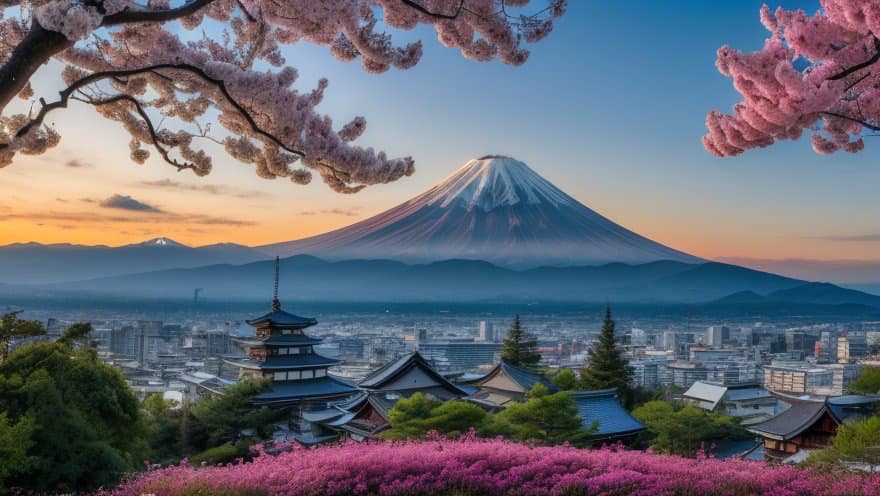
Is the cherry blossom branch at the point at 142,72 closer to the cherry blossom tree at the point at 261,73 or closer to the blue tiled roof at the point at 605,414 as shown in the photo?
the cherry blossom tree at the point at 261,73

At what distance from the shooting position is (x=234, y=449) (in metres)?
12.9

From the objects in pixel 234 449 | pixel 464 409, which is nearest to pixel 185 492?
pixel 464 409

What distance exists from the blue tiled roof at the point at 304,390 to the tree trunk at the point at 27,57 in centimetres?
1371

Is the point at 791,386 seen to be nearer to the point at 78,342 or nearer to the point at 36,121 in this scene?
the point at 78,342

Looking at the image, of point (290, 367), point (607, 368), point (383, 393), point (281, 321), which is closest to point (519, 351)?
point (607, 368)

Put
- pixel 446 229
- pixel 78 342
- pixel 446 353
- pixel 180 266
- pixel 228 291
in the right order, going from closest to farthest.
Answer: pixel 78 342, pixel 446 353, pixel 446 229, pixel 228 291, pixel 180 266

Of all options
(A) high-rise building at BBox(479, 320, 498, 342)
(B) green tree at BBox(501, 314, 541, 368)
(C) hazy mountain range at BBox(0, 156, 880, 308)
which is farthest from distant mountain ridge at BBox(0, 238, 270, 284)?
(B) green tree at BBox(501, 314, 541, 368)

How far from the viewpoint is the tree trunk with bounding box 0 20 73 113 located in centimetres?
325

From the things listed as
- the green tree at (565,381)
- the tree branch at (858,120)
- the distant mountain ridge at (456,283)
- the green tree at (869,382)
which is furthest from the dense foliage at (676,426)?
the distant mountain ridge at (456,283)

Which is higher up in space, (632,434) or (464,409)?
(464,409)

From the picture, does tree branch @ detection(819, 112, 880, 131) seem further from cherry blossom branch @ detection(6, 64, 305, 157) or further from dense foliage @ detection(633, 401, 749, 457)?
dense foliage @ detection(633, 401, 749, 457)

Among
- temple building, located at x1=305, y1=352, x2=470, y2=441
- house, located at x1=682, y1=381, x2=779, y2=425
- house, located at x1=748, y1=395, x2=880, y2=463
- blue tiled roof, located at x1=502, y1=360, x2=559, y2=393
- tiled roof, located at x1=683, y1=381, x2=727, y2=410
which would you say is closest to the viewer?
house, located at x1=748, y1=395, x2=880, y2=463

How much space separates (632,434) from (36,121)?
1165cm

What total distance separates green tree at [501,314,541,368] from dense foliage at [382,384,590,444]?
35.7 ft
